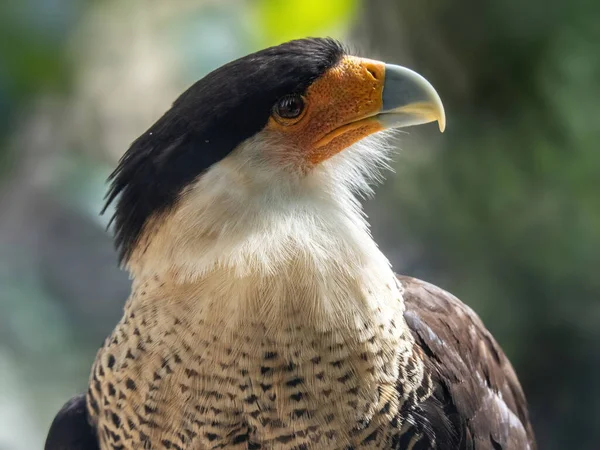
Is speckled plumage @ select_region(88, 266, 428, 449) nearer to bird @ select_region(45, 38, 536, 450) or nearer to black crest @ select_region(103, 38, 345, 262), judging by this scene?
bird @ select_region(45, 38, 536, 450)

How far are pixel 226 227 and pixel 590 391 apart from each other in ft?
7.33

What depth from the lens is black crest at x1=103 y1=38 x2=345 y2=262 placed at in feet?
4.18

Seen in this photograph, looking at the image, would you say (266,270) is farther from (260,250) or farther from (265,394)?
(265,394)

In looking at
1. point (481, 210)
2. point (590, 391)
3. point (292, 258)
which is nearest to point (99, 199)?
point (481, 210)

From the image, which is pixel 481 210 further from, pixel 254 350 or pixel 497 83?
pixel 254 350

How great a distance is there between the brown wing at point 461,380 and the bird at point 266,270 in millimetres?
66

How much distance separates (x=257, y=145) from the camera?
1333mm

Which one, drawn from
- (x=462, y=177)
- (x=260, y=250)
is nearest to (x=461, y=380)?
(x=260, y=250)

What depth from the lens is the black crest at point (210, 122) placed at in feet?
4.18

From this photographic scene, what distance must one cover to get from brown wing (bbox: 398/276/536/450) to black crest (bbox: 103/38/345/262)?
1.83ft

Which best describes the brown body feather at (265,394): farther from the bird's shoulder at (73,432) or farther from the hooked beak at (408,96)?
the hooked beak at (408,96)

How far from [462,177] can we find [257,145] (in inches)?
79.5

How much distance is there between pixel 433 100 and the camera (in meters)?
1.38

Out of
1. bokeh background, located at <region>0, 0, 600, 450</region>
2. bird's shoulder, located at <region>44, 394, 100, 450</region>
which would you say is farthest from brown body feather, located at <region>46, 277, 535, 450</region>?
bokeh background, located at <region>0, 0, 600, 450</region>
